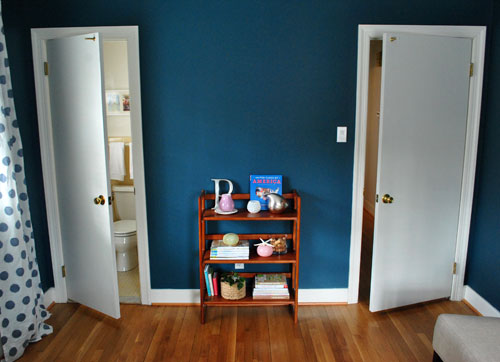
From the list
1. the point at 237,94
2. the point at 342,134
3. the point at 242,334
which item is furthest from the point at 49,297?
the point at 342,134

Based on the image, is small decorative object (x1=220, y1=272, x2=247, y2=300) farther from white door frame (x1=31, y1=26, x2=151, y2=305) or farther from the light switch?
the light switch

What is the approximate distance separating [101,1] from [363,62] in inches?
75.3

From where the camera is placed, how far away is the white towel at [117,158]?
3900mm

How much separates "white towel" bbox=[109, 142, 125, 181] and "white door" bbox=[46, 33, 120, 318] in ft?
3.58

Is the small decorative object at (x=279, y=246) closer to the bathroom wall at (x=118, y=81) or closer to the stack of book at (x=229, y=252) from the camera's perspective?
the stack of book at (x=229, y=252)

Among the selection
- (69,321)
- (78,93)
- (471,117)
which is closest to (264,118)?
(78,93)

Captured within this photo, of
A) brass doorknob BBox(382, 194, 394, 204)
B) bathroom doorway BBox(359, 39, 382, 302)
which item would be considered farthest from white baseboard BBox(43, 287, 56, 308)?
bathroom doorway BBox(359, 39, 382, 302)

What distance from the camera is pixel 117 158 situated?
392 cm

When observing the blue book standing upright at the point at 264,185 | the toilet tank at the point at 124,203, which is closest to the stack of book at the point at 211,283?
the blue book standing upright at the point at 264,185

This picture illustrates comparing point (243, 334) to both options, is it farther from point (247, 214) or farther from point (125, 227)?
point (125, 227)

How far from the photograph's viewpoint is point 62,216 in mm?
2881

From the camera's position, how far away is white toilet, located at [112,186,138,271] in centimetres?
349

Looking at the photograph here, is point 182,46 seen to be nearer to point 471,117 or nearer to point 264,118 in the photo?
point 264,118

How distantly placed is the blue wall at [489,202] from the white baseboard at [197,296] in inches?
40.5
